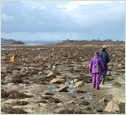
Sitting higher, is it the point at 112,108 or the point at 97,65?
the point at 97,65

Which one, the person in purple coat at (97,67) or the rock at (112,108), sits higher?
the person in purple coat at (97,67)

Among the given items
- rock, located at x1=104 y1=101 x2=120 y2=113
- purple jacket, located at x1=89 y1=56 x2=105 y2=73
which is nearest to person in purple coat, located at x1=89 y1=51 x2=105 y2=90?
purple jacket, located at x1=89 y1=56 x2=105 y2=73

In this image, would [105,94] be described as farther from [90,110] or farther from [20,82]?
[20,82]

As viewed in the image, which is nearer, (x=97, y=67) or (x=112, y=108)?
(x=112, y=108)

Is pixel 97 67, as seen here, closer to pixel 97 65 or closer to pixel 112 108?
pixel 97 65

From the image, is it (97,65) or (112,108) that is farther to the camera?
(97,65)

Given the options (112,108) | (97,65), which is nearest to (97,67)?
(97,65)

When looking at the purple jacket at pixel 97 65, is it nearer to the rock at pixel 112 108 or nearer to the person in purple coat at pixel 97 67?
the person in purple coat at pixel 97 67

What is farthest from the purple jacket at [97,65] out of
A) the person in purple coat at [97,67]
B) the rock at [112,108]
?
the rock at [112,108]

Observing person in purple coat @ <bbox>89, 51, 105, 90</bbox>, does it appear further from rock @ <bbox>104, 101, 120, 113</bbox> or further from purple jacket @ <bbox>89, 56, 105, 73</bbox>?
rock @ <bbox>104, 101, 120, 113</bbox>

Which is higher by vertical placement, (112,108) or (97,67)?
(97,67)

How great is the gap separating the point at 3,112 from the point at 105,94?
173 inches

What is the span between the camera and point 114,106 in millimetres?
8469

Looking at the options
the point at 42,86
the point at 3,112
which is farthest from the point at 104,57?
the point at 3,112
